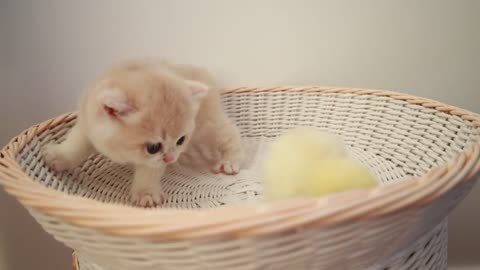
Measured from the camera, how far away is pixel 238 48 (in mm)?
1291

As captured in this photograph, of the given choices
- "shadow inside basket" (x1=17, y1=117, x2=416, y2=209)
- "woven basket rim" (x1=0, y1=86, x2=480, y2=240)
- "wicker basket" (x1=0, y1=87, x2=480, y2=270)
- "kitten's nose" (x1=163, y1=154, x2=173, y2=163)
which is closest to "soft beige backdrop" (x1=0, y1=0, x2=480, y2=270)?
"shadow inside basket" (x1=17, y1=117, x2=416, y2=209)

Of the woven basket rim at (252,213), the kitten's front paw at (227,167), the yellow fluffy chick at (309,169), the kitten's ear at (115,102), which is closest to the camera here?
the woven basket rim at (252,213)

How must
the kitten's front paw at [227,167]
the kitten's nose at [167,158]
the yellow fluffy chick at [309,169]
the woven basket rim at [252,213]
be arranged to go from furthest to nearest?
the kitten's front paw at [227,167] < the kitten's nose at [167,158] < the yellow fluffy chick at [309,169] < the woven basket rim at [252,213]

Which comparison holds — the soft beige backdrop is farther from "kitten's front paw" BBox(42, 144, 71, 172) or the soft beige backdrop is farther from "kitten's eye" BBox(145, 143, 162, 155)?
"kitten's eye" BBox(145, 143, 162, 155)

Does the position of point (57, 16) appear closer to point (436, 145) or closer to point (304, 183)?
point (304, 183)

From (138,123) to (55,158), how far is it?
0.26 m

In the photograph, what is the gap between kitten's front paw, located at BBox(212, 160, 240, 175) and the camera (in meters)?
1.11

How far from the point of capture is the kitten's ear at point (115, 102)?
699 millimetres

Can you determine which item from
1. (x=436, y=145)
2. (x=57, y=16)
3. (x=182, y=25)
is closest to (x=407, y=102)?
(x=436, y=145)

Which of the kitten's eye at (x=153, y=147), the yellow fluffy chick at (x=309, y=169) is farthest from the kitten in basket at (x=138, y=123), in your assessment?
the yellow fluffy chick at (x=309, y=169)

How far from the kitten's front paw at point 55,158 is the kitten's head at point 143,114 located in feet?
0.41

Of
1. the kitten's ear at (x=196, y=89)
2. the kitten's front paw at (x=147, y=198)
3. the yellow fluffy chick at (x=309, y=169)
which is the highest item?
the kitten's ear at (x=196, y=89)

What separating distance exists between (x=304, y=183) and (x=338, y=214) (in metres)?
0.21

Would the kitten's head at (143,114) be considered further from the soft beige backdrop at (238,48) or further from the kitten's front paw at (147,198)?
the soft beige backdrop at (238,48)
